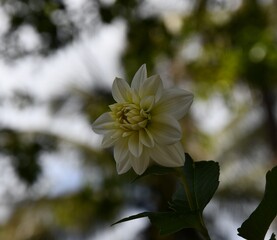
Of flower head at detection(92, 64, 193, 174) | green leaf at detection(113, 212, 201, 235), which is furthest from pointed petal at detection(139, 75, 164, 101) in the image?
green leaf at detection(113, 212, 201, 235)

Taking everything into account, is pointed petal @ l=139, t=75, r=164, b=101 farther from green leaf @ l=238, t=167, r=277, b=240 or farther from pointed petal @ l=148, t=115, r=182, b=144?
green leaf @ l=238, t=167, r=277, b=240

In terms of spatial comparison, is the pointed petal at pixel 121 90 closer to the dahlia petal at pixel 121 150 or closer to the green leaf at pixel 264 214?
the dahlia petal at pixel 121 150

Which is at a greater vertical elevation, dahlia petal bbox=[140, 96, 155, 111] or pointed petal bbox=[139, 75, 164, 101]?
pointed petal bbox=[139, 75, 164, 101]

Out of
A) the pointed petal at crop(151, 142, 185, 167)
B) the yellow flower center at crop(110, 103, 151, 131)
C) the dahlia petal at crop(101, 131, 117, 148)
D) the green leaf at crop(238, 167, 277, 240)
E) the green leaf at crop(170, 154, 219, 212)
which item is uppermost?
the yellow flower center at crop(110, 103, 151, 131)

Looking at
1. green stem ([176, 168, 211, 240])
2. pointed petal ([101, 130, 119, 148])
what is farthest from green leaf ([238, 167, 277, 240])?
pointed petal ([101, 130, 119, 148])

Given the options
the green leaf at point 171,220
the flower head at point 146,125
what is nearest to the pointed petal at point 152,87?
the flower head at point 146,125

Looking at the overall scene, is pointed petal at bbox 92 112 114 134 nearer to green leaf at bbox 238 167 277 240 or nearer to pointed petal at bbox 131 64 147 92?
pointed petal at bbox 131 64 147 92

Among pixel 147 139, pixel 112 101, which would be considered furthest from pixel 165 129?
pixel 112 101
